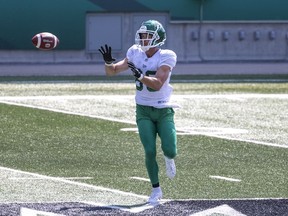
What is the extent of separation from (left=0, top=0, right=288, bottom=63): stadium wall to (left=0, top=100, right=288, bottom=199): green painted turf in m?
13.7

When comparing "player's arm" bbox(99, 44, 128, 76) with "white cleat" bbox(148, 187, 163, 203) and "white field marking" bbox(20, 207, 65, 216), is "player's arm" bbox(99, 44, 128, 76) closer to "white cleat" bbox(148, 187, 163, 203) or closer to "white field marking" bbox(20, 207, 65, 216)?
"white cleat" bbox(148, 187, 163, 203)

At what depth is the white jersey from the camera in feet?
42.9

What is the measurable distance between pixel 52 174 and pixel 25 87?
11.3m

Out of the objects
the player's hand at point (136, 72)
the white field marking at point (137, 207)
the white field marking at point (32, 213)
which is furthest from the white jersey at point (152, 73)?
the white field marking at point (32, 213)

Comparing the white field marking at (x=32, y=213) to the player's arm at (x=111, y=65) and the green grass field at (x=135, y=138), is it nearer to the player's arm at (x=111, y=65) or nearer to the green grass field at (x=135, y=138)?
the green grass field at (x=135, y=138)

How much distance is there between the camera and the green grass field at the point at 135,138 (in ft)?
47.4

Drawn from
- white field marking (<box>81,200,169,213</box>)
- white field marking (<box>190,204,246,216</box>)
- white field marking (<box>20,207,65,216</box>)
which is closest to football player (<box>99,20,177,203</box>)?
white field marking (<box>81,200,169,213</box>)

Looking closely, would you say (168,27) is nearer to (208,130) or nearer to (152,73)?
(208,130)

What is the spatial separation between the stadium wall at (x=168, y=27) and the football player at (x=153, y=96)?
2117 centimetres

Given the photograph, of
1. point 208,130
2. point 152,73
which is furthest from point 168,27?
point 152,73

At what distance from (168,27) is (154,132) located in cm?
2171

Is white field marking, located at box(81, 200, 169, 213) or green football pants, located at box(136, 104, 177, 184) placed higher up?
green football pants, located at box(136, 104, 177, 184)

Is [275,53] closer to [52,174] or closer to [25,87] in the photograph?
[25,87]

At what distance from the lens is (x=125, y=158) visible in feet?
54.3
